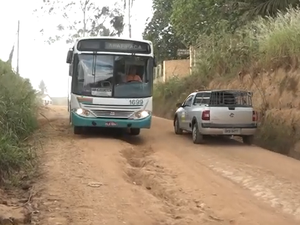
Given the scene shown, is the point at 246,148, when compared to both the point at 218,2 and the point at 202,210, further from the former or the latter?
the point at 218,2

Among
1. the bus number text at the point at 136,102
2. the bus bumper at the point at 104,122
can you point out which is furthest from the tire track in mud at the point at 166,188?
the bus number text at the point at 136,102

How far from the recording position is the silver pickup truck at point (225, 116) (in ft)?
48.6

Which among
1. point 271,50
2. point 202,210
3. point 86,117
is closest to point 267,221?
point 202,210

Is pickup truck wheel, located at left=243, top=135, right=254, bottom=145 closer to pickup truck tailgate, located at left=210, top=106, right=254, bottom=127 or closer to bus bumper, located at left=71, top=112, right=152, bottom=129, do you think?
pickup truck tailgate, located at left=210, top=106, right=254, bottom=127

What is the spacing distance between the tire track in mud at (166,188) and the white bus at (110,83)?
80.7 inches

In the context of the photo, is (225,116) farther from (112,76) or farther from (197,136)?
(112,76)

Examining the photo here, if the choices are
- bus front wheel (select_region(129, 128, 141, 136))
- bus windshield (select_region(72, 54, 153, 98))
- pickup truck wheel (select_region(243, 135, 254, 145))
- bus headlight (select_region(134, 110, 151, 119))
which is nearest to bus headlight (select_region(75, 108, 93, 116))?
bus windshield (select_region(72, 54, 153, 98))

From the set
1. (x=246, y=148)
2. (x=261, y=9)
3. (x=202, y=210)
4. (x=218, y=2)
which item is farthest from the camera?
(x=218, y=2)

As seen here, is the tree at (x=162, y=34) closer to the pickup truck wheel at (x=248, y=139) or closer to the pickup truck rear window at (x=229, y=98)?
the pickup truck rear window at (x=229, y=98)

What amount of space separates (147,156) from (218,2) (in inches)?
701

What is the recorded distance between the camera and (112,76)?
1506 cm

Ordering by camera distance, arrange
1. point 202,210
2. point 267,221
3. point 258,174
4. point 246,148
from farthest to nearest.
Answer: point 246,148 → point 258,174 → point 202,210 → point 267,221

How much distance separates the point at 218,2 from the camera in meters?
28.2

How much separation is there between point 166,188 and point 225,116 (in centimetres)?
652
